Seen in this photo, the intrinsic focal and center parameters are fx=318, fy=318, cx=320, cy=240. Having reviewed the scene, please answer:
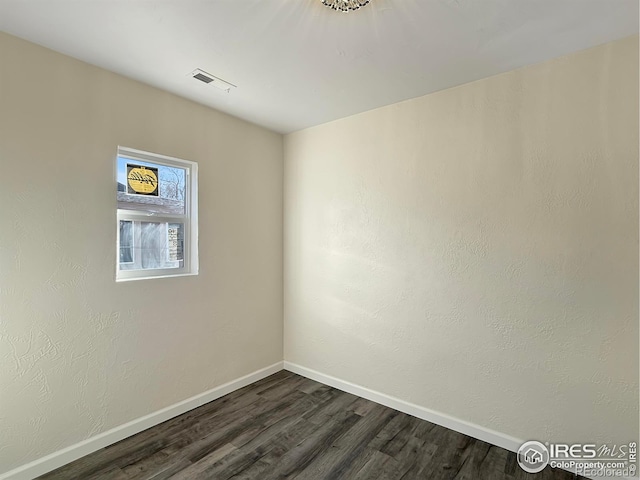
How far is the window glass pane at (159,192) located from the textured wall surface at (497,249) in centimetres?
127

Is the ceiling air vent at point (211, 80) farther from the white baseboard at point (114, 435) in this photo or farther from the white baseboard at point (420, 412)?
the white baseboard at point (420, 412)

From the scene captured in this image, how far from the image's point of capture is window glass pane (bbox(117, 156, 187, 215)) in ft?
7.61

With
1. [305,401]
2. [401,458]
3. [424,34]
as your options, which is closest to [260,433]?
[305,401]

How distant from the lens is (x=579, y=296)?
1903 mm

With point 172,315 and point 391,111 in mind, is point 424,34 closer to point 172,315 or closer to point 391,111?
point 391,111

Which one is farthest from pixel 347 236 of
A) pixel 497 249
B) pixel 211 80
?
pixel 211 80

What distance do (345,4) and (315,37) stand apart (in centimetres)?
31

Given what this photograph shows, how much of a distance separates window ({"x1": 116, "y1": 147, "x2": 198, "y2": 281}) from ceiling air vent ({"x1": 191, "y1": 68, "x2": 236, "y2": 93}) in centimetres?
67

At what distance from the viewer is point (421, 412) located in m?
2.49

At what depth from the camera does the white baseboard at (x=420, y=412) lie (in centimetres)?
215

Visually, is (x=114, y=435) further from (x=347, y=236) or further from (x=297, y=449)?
(x=347, y=236)

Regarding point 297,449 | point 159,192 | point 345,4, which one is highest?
point 345,4

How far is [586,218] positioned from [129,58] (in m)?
2.96
